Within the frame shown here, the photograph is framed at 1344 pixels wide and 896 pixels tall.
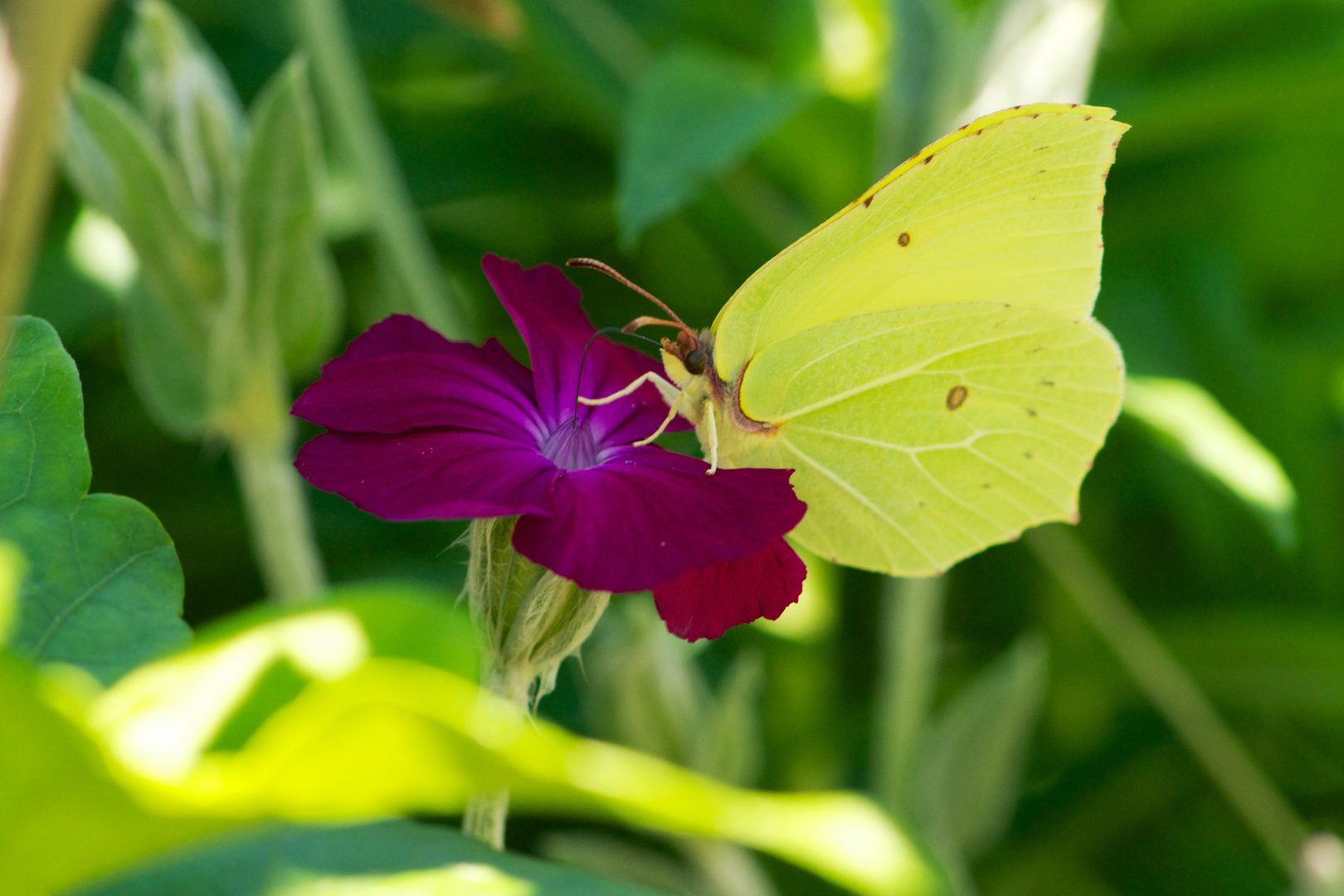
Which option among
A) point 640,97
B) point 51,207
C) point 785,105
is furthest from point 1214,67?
point 51,207

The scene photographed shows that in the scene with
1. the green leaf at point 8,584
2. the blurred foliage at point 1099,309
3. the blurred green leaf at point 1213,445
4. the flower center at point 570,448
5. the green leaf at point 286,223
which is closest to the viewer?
the green leaf at point 8,584

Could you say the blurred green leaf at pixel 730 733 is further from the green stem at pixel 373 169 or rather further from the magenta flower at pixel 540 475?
the green stem at pixel 373 169

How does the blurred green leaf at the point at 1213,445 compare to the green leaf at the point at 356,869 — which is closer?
the green leaf at the point at 356,869

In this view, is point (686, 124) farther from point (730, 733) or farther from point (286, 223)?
point (730, 733)

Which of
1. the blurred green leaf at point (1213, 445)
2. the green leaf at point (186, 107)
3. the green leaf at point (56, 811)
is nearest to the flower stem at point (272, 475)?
the green leaf at point (186, 107)

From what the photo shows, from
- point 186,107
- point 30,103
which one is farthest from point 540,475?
point 186,107

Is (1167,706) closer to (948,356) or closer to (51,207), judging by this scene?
(948,356)

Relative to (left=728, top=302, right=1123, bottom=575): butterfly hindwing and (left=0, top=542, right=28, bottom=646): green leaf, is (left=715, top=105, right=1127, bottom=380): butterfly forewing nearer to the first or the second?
(left=728, top=302, right=1123, bottom=575): butterfly hindwing

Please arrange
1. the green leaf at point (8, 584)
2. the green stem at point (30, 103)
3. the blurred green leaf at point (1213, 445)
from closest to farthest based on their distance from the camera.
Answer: the green stem at point (30, 103) < the green leaf at point (8, 584) < the blurred green leaf at point (1213, 445)
